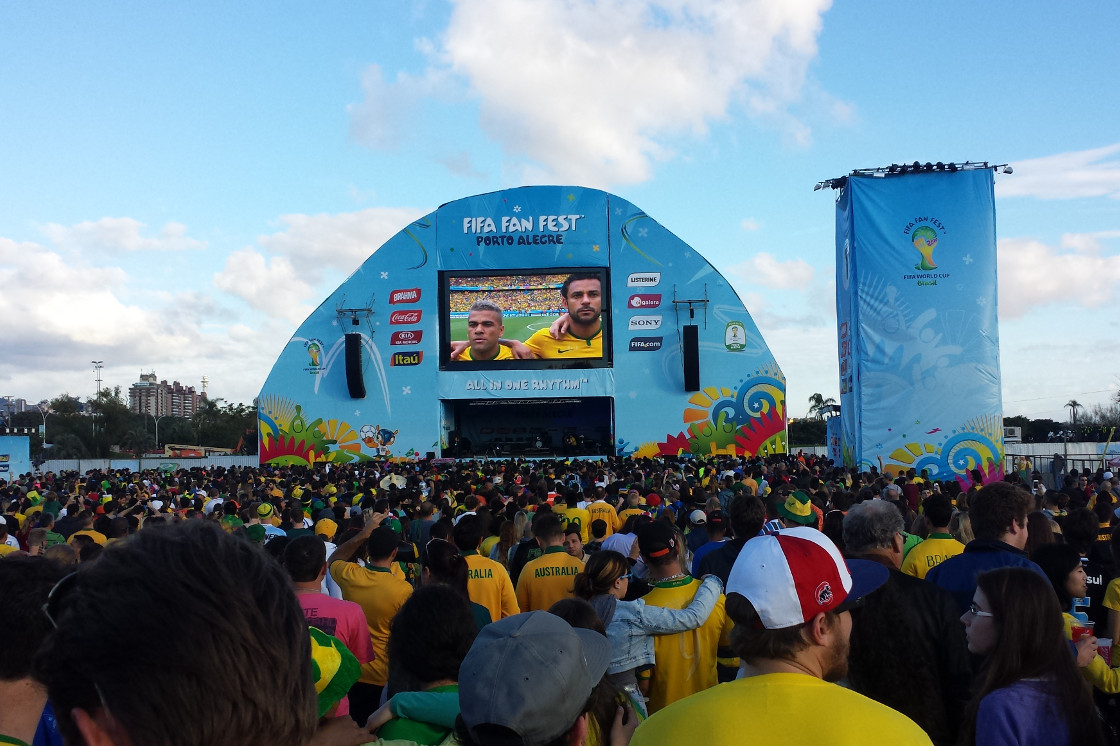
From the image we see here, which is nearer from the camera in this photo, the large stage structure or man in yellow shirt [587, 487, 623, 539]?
man in yellow shirt [587, 487, 623, 539]

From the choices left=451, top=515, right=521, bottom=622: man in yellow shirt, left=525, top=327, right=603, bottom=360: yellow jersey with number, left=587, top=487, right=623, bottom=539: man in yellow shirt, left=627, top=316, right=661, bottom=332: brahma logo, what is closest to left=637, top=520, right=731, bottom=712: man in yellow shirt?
left=451, top=515, right=521, bottom=622: man in yellow shirt

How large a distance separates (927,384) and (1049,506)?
1215cm

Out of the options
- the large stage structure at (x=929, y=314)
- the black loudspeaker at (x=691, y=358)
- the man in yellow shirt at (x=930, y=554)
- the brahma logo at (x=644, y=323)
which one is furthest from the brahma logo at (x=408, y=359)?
the man in yellow shirt at (x=930, y=554)

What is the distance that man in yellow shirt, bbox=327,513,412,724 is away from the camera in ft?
15.6

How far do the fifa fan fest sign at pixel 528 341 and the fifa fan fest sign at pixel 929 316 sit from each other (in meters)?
13.2

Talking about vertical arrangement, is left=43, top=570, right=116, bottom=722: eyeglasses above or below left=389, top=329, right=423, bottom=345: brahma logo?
below

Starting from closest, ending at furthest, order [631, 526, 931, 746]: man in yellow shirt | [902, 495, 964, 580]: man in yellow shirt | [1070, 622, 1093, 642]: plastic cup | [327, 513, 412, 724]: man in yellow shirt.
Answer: [631, 526, 931, 746]: man in yellow shirt, [1070, 622, 1093, 642]: plastic cup, [327, 513, 412, 724]: man in yellow shirt, [902, 495, 964, 580]: man in yellow shirt

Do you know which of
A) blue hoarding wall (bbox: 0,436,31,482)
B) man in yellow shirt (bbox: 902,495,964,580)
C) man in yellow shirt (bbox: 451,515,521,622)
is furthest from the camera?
blue hoarding wall (bbox: 0,436,31,482)

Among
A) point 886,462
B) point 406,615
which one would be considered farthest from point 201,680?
point 886,462

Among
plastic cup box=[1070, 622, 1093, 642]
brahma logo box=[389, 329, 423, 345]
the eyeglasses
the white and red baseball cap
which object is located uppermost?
brahma logo box=[389, 329, 423, 345]

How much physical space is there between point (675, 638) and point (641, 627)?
0.74 ft

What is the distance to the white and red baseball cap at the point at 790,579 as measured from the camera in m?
2.02

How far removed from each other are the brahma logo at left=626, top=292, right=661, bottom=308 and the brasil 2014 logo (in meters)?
15.0

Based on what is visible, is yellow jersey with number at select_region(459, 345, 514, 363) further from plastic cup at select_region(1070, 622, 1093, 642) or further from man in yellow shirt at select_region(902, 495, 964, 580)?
plastic cup at select_region(1070, 622, 1093, 642)
